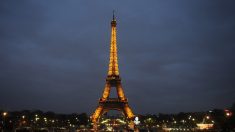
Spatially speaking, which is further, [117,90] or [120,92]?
[117,90]

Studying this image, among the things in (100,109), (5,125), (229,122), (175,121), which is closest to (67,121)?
(175,121)

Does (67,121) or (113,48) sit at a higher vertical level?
(113,48)

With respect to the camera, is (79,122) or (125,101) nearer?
(125,101)

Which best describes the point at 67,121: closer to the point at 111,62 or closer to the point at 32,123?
the point at 32,123

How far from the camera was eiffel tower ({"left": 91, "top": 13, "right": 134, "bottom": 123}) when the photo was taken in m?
101

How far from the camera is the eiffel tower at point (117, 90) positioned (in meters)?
101

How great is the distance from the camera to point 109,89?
103 metres

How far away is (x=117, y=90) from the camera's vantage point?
10288cm

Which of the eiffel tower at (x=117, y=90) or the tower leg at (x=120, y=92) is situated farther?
the tower leg at (x=120, y=92)

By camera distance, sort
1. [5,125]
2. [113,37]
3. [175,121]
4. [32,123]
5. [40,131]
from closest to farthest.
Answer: [40,131]
[5,125]
[113,37]
[32,123]
[175,121]

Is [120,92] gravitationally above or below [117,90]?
below

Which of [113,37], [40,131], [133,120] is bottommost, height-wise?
[40,131]

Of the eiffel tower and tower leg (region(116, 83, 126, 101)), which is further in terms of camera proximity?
tower leg (region(116, 83, 126, 101))

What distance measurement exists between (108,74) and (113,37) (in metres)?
9.85
